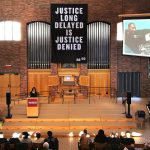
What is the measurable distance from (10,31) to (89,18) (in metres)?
4.51

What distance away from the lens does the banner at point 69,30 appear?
2848 cm

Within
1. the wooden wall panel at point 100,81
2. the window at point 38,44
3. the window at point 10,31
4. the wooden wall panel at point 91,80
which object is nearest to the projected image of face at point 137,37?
the wooden wall panel at point 100,81

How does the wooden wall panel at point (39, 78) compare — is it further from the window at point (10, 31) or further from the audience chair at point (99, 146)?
the audience chair at point (99, 146)

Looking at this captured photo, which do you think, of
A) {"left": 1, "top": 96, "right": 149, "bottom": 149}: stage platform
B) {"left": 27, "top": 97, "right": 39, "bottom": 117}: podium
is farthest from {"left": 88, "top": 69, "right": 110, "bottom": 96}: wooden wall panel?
{"left": 27, "top": 97, "right": 39, "bottom": 117}: podium

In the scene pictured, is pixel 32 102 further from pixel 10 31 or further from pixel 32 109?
pixel 10 31

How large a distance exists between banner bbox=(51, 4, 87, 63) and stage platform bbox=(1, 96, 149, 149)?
3479 mm

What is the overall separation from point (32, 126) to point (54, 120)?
1.24 m

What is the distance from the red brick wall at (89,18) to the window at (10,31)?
23 centimetres

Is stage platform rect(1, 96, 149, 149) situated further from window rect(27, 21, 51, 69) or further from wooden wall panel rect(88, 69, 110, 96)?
window rect(27, 21, 51, 69)

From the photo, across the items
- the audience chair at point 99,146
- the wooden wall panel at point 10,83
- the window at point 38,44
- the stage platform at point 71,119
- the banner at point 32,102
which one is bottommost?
the audience chair at point 99,146

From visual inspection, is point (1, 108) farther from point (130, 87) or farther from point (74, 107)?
point (130, 87)

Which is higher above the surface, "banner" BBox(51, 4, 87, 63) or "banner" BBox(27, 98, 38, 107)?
"banner" BBox(51, 4, 87, 63)

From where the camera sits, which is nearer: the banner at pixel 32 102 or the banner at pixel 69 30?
the banner at pixel 32 102

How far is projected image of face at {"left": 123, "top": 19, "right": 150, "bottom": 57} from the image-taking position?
88.1 feet
